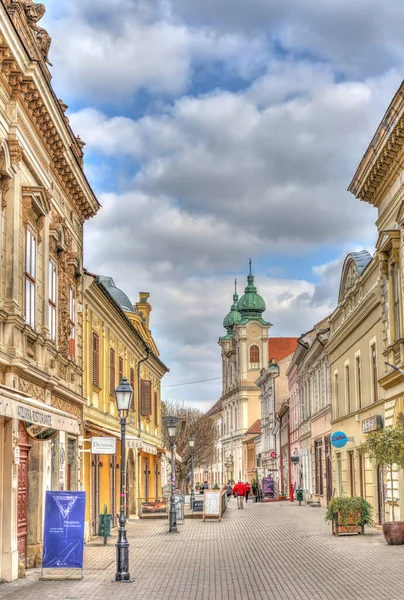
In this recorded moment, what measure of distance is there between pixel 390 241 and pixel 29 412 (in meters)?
11.6

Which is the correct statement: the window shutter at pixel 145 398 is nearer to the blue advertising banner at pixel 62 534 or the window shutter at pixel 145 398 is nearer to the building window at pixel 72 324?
the building window at pixel 72 324

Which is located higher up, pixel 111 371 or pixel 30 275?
pixel 30 275

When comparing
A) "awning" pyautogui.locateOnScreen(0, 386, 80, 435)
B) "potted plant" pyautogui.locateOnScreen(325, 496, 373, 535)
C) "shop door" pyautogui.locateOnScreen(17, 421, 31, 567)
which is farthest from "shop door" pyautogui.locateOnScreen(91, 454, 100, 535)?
"awning" pyautogui.locateOnScreen(0, 386, 80, 435)

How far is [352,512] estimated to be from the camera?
81.9ft

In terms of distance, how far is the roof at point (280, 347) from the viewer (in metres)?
123

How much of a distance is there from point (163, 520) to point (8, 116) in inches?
984

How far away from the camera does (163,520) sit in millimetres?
38281

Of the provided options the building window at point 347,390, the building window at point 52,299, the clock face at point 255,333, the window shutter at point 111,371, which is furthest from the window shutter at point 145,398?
the clock face at point 255,333

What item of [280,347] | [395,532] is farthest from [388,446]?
[280,347]

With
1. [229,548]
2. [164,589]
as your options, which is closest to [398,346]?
[229,548]

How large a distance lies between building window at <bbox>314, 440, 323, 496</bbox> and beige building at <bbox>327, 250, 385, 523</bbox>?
7.64 metres

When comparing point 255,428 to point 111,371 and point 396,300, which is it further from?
point 396,300

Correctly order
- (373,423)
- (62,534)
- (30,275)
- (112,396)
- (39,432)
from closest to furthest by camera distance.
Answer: (62,534)
(39,432)
(30,275)
(373,423)
(112,396)

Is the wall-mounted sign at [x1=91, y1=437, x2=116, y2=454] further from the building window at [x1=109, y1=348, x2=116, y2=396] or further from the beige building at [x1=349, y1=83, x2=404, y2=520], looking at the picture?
the building window at [x1=109, y1=348, x2=116, y2=396]
